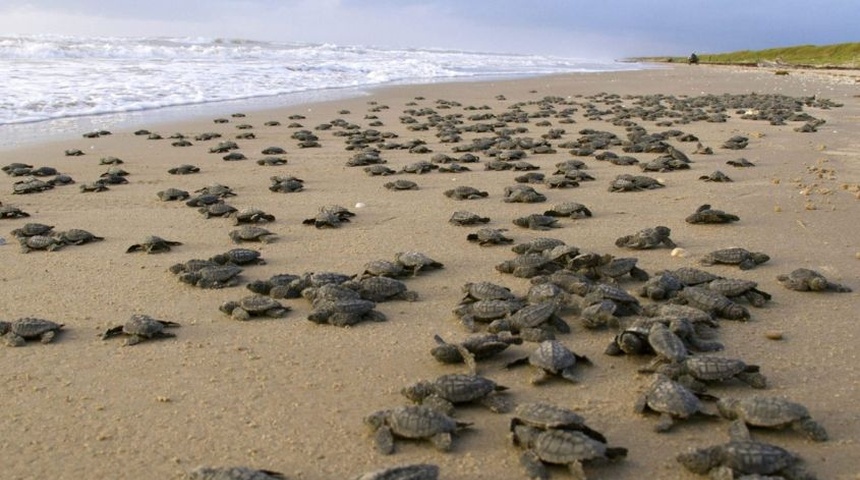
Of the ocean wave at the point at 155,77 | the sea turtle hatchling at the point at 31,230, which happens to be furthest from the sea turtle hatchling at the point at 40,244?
the ocean wave at the point at 155,77

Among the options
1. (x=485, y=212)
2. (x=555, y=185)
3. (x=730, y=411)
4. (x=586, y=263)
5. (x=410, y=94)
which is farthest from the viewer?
(x=410, y=94)

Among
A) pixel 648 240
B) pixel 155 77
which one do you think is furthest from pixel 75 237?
pixel 155 77

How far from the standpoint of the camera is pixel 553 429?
3150mm

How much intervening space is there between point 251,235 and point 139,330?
2325 millimetres

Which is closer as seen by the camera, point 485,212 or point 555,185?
point 485,212

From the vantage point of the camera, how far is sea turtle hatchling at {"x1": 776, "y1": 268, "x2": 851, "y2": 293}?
16.9ft

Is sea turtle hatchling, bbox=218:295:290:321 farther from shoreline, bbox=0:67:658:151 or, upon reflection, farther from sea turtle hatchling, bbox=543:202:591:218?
shoreline, bbox=0:67:658:151

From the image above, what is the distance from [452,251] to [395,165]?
439cm

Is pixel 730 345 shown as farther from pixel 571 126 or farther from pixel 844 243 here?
pixel 571 126

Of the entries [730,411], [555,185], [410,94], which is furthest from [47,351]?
[410,94]

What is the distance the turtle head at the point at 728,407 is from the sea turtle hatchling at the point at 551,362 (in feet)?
2.39

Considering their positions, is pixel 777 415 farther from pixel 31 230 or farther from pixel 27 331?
pixel 31 230

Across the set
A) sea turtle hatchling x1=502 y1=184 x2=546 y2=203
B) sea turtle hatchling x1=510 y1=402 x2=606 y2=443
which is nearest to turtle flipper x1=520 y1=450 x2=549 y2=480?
sea turtle hatchling x1=510 y1=402 x2=606 y2=443

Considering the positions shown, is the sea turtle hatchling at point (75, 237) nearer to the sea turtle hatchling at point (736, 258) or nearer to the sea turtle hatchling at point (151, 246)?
the sea turtle hatchling at point (151, 246)
